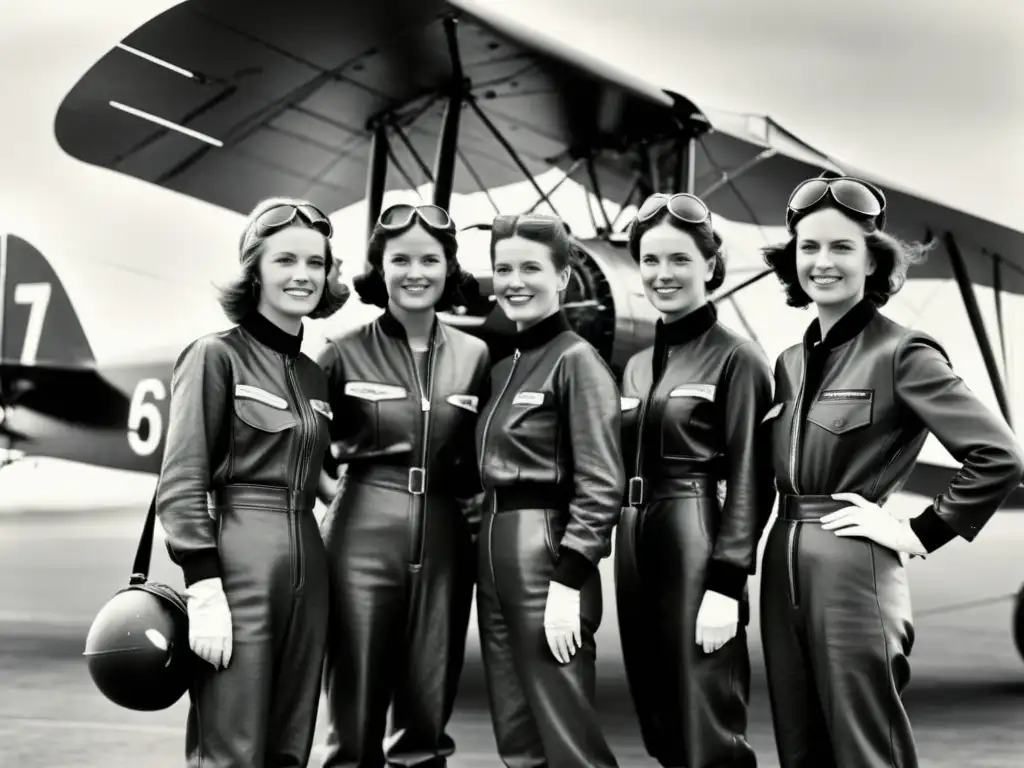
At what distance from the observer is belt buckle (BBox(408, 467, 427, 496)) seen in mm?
2598

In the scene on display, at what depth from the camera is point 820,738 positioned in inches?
86.4

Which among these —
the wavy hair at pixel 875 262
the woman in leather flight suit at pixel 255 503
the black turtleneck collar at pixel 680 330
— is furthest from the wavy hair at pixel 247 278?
the wavy hair at pixel 875 262

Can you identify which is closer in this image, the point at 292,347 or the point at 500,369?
the point at 292,347

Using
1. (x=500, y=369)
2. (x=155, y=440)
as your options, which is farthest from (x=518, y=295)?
(x=155, y=440)

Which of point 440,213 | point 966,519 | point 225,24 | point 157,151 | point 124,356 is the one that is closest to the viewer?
point 966,519

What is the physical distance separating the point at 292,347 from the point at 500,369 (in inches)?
20.0

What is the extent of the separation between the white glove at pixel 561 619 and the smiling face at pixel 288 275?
86cm

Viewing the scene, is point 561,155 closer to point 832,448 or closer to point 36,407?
point 36,407

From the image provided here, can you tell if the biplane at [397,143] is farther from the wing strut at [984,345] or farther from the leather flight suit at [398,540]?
the leather flight suit at [398,540]

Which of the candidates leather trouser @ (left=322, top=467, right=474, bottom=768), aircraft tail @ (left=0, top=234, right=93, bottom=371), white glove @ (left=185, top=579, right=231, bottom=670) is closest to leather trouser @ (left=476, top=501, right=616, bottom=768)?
leather trouser @ (left=322, top=467, right=474, bottom=768)

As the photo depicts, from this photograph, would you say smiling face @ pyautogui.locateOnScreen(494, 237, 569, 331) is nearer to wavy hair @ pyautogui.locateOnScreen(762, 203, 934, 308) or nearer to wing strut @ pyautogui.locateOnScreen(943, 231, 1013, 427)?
wavy hair @ pyautogui.locateOnScreen(762, 203, 934, 308)

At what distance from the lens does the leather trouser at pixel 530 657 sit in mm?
2344

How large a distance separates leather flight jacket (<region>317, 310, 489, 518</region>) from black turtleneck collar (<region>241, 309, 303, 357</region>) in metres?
0.24

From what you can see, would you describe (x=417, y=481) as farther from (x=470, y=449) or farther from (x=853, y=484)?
(x=853, y=484)
